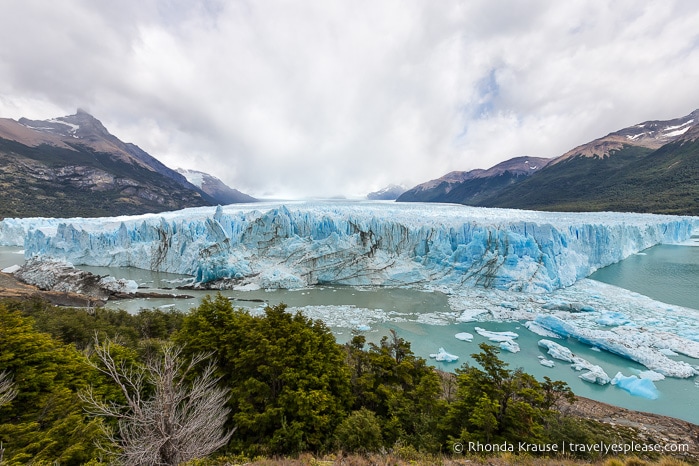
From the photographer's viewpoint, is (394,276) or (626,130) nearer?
(394,276)

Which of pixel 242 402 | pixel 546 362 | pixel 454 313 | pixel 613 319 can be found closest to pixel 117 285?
pixel 242 402

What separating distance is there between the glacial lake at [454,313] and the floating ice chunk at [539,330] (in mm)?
309

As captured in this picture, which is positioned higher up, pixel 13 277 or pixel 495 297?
pixel 13 277

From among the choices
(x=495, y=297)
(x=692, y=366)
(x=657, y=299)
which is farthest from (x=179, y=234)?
(x=657, y=299)

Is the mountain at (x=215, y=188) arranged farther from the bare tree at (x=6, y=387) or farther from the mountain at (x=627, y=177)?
the bare tree at (x=6, y=387)

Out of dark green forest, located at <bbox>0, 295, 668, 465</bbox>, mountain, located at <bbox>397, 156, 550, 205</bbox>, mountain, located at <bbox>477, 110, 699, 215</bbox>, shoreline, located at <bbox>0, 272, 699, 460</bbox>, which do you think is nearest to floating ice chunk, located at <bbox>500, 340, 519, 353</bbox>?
shoreline, located at <bbox>0, 272, 699, 460</bbox>

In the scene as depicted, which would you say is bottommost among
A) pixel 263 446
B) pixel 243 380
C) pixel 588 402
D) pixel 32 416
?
pixel 588 402

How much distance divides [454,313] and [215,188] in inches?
7222

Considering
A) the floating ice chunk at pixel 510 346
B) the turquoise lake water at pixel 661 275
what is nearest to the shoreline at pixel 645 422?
the floating ice chunk at pixel 510 346

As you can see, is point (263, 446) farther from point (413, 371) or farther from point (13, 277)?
point (13, 277)

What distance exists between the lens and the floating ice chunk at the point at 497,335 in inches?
466

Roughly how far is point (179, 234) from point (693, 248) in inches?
1897

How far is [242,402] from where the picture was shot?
202 inches

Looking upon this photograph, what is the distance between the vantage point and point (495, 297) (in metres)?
17.3
